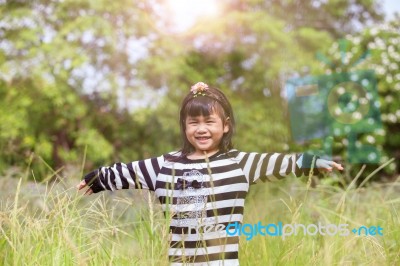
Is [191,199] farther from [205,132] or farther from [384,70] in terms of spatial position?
[384,70]

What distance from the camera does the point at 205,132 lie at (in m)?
2.52

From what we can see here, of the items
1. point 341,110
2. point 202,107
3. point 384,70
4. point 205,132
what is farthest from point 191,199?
point 384,70

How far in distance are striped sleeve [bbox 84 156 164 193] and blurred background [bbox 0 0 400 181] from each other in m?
5.49

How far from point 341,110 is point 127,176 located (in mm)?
6380

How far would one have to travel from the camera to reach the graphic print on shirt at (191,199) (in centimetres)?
239

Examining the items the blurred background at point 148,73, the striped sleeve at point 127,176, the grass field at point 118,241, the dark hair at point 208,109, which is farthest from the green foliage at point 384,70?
the striped sleeve at point 127,176

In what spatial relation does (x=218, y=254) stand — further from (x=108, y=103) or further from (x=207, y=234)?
(x=108, y=103)

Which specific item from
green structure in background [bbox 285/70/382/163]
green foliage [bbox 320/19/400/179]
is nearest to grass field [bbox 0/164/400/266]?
green structure in background [bbox 285/70/382/163]

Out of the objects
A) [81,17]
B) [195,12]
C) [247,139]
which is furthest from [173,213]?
[195,12]

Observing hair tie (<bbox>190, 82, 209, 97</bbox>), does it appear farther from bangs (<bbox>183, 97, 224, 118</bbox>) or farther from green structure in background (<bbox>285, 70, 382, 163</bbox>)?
green structure in background (<bbox>285, 70, 382, 163</bbox>)

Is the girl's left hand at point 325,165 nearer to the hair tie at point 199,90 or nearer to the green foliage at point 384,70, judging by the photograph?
the hair tie at point 199,90

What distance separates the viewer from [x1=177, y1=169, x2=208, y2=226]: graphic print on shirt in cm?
239

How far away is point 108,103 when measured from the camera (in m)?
9.60

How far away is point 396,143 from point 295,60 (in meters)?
2.44
